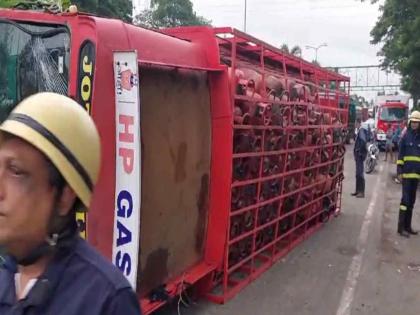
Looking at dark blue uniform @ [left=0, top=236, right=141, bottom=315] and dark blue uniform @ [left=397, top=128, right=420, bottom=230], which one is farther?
dark blue uniform @ [left=397, top=128, right=420, bottom=230]

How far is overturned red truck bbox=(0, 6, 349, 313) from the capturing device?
3369mm

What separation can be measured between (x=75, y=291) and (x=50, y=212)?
19cm

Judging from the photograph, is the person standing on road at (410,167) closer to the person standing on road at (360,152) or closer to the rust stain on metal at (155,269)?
the person standing on road at (360,152)

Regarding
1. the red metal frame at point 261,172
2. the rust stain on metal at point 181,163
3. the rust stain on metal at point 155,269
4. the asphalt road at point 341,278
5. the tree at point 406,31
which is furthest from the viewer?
the tree at point 406,31

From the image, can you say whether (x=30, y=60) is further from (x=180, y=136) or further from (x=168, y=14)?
(x=168, y=14)

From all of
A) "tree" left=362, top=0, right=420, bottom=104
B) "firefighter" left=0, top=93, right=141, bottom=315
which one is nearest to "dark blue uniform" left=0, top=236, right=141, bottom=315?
"firefighter" left=0, top=93, right=141, bottom=315

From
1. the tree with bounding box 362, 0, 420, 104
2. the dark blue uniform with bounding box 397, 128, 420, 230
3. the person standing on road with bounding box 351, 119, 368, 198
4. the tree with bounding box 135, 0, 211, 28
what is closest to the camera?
the dark blue uniform with bounding box 397, 128, 420, 230

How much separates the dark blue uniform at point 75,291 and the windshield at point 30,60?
2.43 metres

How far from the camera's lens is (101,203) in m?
3.35

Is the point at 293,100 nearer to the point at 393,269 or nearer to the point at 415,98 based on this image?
the point at 393,269

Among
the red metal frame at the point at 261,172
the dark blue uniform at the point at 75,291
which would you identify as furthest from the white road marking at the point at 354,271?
the dark blue uniform at the point at 75,291

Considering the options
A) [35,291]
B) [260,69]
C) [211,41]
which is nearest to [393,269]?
[260,69]

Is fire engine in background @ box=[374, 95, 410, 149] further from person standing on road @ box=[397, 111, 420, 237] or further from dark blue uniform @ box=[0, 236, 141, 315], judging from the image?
dark blue uniform @ box=[0, 236, 141, 315]

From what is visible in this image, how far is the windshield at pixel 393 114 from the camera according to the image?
94.6 feet
